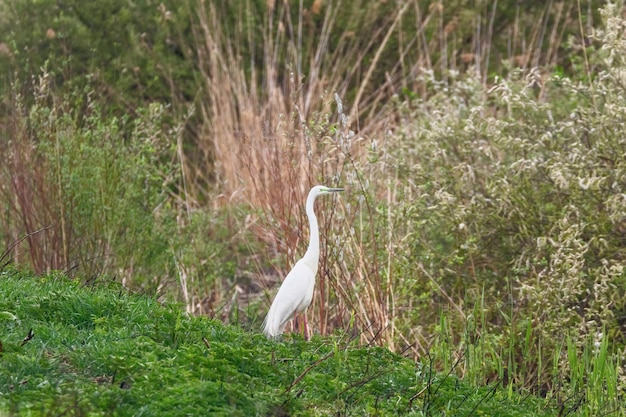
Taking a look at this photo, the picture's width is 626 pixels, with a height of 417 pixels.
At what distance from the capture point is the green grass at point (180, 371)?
378 cm

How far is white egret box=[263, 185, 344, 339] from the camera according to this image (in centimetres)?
545

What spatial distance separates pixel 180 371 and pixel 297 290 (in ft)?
4.81

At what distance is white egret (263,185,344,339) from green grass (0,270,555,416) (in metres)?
0.42

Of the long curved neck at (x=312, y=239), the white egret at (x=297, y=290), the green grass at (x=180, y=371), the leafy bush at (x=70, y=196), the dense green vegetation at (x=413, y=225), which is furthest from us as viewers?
the leafy bush at (x=70, y=196)

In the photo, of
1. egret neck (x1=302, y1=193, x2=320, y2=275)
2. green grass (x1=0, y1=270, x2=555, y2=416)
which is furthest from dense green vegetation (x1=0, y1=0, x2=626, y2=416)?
egret neck (x1=302, y1=193, x2=320, y2=275)

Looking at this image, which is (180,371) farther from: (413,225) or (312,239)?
(413,225)

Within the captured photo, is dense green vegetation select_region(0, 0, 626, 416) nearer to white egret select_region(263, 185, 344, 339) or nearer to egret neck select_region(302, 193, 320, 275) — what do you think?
white egret select_region(263, 185, 344, 339)

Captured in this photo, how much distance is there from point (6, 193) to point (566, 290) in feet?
11.5

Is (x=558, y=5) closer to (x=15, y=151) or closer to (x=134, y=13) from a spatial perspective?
(x=134, y=13)

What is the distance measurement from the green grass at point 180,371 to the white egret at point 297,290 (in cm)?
42

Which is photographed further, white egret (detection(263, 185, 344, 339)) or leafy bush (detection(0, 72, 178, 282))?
leafy bush (detection(0, 72, 178, 282))

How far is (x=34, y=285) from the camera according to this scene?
5.42 m

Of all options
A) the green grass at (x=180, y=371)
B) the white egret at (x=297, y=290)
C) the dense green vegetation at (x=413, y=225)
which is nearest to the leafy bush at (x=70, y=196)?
the dense green vegetation at (x=413, y=225)

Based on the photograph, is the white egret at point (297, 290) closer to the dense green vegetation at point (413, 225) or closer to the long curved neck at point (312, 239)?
the long curved neck at point (312, 239)
